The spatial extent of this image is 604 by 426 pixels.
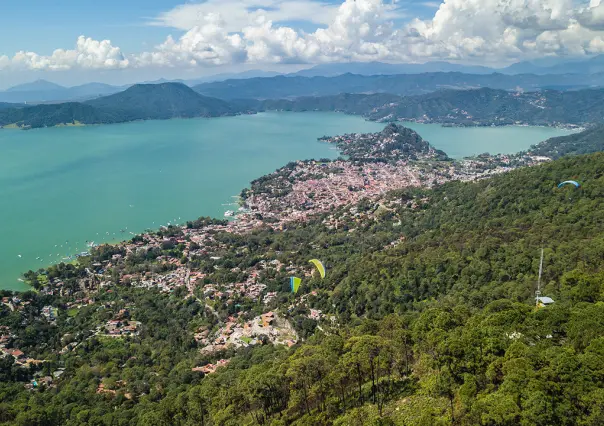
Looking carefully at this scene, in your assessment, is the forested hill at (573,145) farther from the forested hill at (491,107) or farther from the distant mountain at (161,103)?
the distant mountain at (161,103)

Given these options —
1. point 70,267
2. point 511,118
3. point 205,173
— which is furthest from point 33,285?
point 511,118

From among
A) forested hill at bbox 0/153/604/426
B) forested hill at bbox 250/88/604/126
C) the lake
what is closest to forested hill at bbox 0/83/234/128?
the lake

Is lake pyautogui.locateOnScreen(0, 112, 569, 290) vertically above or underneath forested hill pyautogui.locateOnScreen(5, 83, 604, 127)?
underneath

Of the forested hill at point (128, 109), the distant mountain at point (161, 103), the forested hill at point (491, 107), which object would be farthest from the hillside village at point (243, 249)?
the distant mountain at point (161, 103)

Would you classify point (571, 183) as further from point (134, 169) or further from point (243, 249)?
point (134, 169)

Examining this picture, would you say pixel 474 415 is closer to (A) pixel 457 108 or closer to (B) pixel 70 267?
(B) pixel 70 267

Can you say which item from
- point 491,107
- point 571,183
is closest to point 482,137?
point 491,107

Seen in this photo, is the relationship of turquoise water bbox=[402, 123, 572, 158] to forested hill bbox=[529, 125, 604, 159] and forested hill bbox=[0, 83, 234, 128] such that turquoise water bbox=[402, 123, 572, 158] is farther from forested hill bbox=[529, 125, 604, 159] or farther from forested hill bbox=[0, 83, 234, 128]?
forested hill bbox=[0, 83, 234, 128]
